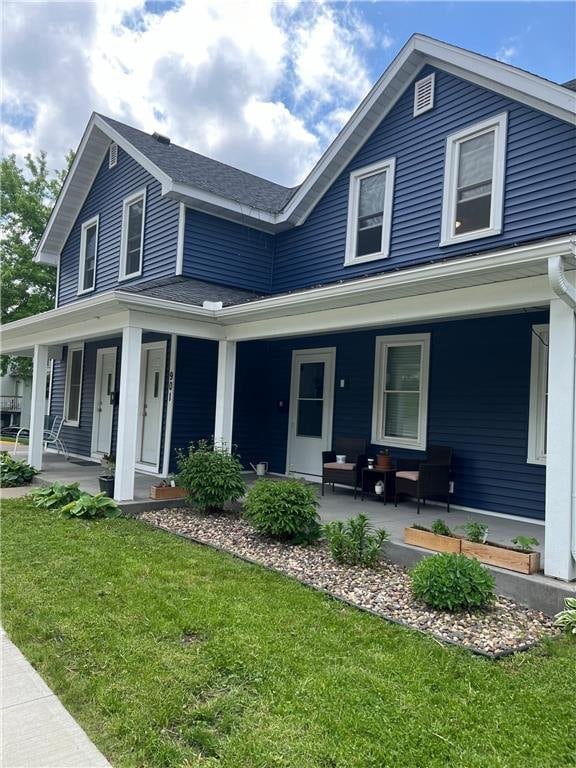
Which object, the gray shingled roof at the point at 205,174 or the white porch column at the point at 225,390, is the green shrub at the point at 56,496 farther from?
the gray shingled roof at the point at 205,174

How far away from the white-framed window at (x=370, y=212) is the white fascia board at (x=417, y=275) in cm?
220

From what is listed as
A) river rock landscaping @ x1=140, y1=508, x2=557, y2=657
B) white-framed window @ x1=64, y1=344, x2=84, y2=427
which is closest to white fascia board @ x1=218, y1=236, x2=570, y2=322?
river rock landscaping @ x1=140, y1=508, x2=557, y2=657

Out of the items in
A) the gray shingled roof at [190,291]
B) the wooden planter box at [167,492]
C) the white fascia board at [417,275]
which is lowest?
the wooden planter box at [167,492]

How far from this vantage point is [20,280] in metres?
21.8

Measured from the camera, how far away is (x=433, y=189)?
7.36 metres

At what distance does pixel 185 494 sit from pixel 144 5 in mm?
8177

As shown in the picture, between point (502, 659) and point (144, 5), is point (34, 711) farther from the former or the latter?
point (144, 5)

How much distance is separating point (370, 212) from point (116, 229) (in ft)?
17.7

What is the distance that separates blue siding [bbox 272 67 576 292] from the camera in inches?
242

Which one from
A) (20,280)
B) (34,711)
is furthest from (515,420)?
(20,280)

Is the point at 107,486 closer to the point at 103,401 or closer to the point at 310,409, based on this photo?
the point at 310,409

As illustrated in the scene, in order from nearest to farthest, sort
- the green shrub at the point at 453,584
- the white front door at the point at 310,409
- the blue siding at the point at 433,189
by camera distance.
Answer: the green shrub at the point at 453,584, the blue siding at the point at 433,189, the white front door at the point at 310,409

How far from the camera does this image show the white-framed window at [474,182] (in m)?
6.62

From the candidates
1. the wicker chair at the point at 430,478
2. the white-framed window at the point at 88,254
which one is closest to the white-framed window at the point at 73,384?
the white-framed window at the point at 88,254
